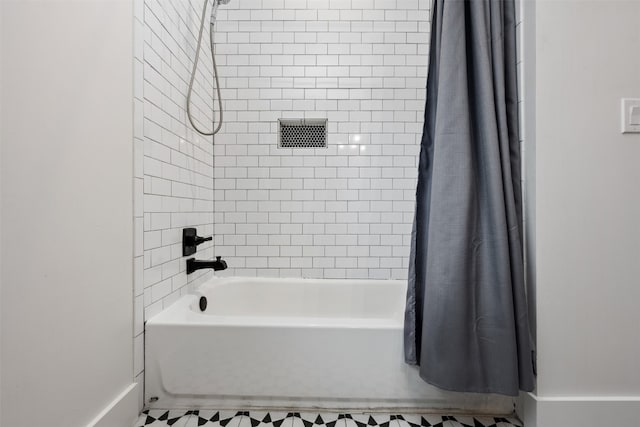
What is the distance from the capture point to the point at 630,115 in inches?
46.6

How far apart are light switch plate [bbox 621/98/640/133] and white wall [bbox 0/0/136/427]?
1.87 meters

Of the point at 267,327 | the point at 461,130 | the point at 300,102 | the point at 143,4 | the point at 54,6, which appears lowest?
the point at 267,327

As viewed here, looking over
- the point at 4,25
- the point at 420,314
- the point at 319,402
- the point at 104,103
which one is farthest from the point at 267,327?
the point at 4,25

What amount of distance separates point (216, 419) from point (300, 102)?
1.76 meters

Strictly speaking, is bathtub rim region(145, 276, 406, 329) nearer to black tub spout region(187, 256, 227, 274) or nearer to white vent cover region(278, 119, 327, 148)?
black tub spout region(187, 256, 227, 274)

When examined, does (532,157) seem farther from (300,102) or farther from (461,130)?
(300,102)

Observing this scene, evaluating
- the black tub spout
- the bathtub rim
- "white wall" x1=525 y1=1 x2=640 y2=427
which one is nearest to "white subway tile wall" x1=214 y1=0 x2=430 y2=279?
the black tub spout

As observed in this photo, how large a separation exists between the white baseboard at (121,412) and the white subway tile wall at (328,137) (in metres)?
0.95

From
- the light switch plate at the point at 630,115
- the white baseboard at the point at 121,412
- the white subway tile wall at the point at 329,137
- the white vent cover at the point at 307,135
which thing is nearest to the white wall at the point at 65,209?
the white baseboard at the point at 121,412

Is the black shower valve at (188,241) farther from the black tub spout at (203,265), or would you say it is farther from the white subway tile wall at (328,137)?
the white subway tile wall at (328,137)

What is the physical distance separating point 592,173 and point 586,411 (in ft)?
2.97

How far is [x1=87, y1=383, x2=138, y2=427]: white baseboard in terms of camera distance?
3.46ft

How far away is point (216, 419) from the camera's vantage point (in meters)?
1.26

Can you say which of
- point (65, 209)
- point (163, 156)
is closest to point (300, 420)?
point (65, 209)
